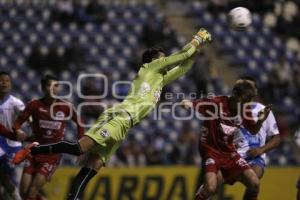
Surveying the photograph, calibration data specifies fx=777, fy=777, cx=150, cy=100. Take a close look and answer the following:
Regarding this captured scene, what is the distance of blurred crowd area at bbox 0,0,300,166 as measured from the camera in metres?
18.6

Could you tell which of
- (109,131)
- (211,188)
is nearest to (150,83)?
(109,131)

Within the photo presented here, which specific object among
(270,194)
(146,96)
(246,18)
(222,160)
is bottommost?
(270,194)

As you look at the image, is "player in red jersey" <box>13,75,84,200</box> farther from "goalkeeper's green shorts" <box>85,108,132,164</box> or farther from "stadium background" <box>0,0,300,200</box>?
"stadium background" <box>0,0,300,200</box>

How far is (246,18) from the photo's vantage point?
1153 centimetres

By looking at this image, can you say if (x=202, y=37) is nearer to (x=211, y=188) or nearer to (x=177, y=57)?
(x=177, y=57)

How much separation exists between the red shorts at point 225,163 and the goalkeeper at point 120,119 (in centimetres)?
110

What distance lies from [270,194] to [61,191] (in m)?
4.01

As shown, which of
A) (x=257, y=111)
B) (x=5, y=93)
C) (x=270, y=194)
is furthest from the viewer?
(x=270, y=194)

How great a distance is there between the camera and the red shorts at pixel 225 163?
10.8 metres

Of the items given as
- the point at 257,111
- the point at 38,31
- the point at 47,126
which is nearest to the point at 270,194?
the point at 257,111

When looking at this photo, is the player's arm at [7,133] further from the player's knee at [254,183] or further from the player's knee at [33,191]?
the player's knee at [254,183]

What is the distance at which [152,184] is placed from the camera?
15.0 meters

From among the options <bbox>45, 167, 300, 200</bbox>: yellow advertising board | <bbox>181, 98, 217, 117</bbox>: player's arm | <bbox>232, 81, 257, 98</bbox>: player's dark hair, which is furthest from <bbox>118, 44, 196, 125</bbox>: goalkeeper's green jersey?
<bbox>45, 167, 300, 200</bbox>: yellow advertising board

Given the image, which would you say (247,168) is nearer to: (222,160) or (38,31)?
(222,160)
